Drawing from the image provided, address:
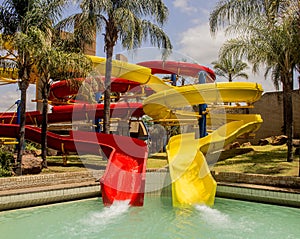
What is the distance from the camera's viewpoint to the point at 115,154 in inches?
380

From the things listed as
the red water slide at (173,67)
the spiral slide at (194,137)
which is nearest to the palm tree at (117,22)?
the spiral slide at (194,137)

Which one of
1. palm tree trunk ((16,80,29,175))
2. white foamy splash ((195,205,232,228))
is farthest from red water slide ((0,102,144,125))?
white foamy splash ((195,205,232,228))

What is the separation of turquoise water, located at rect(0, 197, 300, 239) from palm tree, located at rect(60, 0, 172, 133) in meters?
4.93

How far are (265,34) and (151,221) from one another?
827 centimetres

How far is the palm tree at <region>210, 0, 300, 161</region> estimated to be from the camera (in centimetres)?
1030

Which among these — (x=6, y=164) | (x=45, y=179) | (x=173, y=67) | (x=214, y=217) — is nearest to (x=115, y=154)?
(x=45, y=179)

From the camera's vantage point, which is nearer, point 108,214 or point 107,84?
point 108,214

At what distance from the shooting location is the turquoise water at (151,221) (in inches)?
224

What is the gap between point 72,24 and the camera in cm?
1164

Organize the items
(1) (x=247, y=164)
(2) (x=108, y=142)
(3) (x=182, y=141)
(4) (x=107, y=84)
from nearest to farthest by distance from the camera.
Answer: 1. (3) (x=182, y=141)
2. (2) (x=108, y=142)
3. (1) (x=247, y=164)
4. (4) (x=107, y=84)

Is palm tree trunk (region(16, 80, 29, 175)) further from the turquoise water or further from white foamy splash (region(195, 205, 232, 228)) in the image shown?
white foamy splash (region(195, 205, 232, 228))

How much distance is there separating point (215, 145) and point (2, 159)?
23.9 ft

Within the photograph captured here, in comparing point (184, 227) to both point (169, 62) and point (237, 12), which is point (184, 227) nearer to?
point (237, 12)

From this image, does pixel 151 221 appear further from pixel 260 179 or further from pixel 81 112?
pixel 81 112
